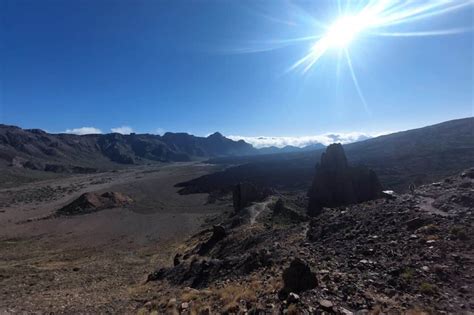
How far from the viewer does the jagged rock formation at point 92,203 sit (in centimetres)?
7687

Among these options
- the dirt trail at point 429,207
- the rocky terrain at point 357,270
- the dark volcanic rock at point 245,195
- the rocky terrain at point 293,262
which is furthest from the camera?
the dark volcanic rock at point 245,195

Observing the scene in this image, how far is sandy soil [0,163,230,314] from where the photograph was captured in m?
19.7

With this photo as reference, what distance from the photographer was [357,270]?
12328 mm

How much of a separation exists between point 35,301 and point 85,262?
15.7 meters

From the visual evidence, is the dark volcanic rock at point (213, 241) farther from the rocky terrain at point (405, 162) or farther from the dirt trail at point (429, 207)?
the rocky terrain at point (405, 162)

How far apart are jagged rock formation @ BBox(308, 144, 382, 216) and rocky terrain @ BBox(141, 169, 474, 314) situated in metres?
21.7

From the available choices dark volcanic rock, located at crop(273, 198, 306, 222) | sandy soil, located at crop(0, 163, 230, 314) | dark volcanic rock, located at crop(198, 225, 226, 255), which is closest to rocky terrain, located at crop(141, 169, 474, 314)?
sandy soil, located at crop(0, 163, 230, 314)

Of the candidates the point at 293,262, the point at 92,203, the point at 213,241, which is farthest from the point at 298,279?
the point at 92,203

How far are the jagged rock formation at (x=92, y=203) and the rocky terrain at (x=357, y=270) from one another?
61.7m

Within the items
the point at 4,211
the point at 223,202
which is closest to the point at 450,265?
the point at 223,202

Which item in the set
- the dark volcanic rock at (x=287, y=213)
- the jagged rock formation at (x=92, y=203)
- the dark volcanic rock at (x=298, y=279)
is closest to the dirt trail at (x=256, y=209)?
the dark volcanic rock at (x=287, y=213)

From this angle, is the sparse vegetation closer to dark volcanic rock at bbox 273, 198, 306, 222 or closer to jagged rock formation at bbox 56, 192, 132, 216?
dark volcanic rock at bbox 273, 198, 306, 222

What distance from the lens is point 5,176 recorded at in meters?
179

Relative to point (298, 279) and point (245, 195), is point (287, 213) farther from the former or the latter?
point (298, 279)
